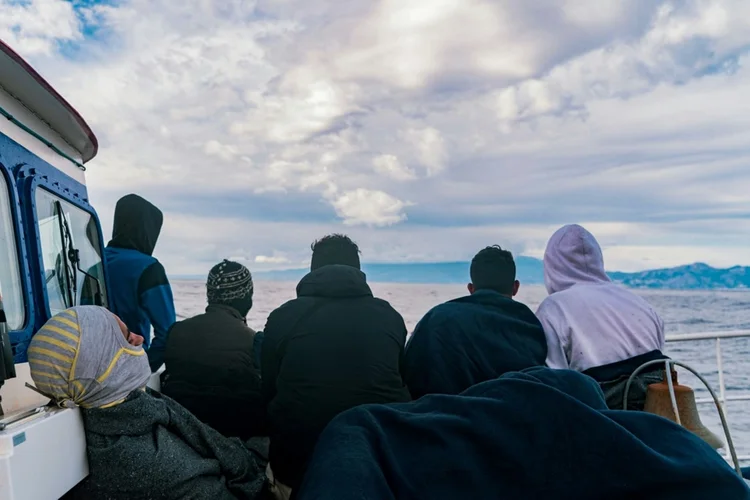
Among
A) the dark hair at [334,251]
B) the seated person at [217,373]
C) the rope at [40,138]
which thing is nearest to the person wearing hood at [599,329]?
the dark hair at [334,251]

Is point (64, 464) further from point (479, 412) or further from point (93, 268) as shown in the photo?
point (93, 268)

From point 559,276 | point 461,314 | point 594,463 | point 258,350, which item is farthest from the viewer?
point 559,276

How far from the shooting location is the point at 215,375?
12.1ft

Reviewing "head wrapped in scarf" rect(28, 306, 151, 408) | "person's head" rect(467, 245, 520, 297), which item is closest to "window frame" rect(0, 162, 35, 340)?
"head wrapped in scarf" rect(28, 306, 151, 408)

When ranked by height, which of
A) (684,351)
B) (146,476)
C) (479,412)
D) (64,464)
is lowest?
(684,351)

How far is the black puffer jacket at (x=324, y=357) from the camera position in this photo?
10.4 ft

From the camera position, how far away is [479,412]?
1.45 m

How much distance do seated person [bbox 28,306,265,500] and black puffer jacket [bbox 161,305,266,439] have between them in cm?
117

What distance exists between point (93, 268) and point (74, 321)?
1.83 meters

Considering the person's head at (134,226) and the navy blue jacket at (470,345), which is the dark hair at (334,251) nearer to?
the navy blue jacket at (470,345)

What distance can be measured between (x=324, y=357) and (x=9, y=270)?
138 cm

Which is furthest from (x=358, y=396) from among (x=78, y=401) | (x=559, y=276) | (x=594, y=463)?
(x=594, y=463)

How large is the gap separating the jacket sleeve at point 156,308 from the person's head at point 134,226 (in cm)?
34

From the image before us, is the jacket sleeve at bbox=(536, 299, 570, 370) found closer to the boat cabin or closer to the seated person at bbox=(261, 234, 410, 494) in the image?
the seated person at bbox=(261, 234, 410, 494)
